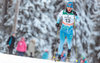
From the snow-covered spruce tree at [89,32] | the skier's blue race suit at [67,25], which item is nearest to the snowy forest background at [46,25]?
the snow-covered spruce tree at [89,32]

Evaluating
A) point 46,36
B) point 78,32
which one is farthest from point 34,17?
point 78,32

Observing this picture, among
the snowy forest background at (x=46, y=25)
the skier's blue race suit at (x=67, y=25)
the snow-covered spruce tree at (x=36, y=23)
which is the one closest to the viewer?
the skier's blue race suit at (x=67, y=25)

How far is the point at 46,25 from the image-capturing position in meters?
18.2

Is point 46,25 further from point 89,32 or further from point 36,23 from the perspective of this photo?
point 89,32

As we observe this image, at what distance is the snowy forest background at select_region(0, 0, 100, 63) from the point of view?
17531 millimetres

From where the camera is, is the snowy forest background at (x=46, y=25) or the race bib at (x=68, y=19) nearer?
the race bib at (x=68, y=19)

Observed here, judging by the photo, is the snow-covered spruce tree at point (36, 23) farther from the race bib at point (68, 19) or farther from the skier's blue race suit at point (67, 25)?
the race bib at point (68, 19)

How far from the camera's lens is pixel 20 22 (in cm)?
1770

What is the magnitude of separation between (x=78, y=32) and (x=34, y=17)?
4025mm

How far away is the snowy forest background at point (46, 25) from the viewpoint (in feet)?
57.5

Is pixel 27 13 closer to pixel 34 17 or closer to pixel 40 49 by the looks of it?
pixel 34 17

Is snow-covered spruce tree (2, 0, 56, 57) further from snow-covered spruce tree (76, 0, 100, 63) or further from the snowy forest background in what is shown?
snow-covered spruce tree (76, 0, 100, 63)

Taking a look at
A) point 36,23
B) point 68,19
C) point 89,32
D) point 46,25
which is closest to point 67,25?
point 68,19

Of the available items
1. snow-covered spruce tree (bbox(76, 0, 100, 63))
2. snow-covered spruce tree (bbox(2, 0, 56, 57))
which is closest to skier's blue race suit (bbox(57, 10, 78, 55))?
snow-covered spruce tree (bbox(2, 0, 56, 57))
